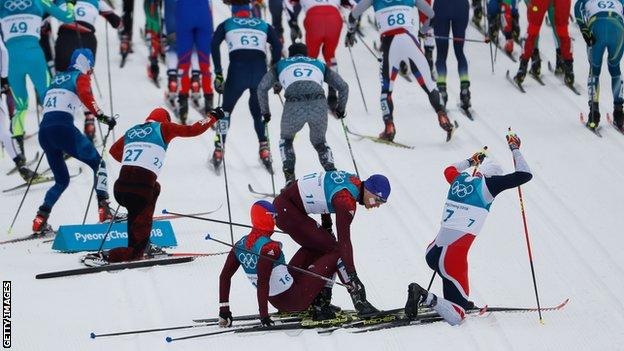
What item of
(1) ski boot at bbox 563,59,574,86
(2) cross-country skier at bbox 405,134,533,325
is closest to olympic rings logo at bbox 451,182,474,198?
(2) cross-country skier at bbox 405,134,533,325

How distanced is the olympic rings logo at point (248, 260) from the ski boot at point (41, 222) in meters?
3.28

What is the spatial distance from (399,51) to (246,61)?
1.77 meters

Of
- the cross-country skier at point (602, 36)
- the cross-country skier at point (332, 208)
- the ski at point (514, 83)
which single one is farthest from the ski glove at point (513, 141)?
the ski at point (514, 83)

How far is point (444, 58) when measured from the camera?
15531mm

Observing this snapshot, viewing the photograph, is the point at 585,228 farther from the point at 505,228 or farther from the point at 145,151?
the point at 145,151

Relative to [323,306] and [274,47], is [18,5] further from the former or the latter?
[323,306]

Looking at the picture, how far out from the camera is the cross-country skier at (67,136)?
39.9 feet

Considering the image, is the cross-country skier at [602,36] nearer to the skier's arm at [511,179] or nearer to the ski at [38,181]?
the skier's arm at [511,179]

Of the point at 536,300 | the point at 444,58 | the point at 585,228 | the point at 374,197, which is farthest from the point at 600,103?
the point at 374,197

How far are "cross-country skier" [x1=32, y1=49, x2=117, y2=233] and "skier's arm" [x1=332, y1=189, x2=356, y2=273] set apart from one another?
3.35m

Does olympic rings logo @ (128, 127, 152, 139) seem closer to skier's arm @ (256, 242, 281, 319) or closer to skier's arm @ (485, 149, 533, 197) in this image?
skier's arm @ (256, 242, 281, 319)

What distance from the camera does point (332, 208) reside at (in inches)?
387

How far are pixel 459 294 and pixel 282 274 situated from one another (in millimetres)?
1382

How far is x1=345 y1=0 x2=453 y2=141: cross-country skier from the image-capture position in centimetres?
1448
